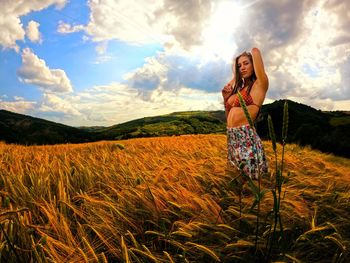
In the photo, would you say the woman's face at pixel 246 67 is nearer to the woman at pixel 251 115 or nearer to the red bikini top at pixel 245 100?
the woman at pixel 251 115

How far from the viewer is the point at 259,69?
4891 millimetres

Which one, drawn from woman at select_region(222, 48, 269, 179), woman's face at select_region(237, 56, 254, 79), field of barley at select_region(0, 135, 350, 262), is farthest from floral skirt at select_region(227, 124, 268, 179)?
woman's face at select_region(237, 56, 254, 79)

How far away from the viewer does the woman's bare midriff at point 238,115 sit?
191 inches

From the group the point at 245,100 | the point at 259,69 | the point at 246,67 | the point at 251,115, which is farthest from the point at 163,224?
the point at 246,67

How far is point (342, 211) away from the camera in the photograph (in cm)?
350

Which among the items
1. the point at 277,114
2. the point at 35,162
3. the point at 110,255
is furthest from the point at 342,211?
the point at 277,114

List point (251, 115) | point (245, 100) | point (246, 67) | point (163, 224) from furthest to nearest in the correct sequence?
point (246, 67)
point (245, 100)
point (251, 115)
point (163, 224)

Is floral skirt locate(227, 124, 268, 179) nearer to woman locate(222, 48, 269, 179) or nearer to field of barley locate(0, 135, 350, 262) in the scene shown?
woman locate(222, 48, 269, 179)

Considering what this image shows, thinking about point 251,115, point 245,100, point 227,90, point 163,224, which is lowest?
point 163,224

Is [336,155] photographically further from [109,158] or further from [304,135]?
[109,158]

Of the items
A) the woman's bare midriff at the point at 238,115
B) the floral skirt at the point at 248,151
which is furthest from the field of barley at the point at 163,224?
the woman's bare midriff at the point at 238,115

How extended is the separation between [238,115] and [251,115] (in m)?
0.23

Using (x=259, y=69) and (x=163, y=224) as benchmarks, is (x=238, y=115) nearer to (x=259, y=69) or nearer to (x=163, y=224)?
(x=259, y=69)

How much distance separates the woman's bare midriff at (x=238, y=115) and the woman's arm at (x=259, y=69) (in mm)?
396
